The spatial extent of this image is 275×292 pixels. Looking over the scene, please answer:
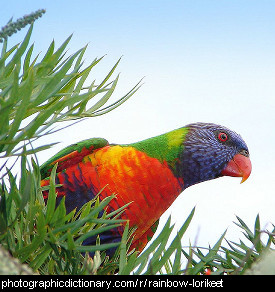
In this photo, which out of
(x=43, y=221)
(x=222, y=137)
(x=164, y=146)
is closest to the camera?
(x=43, y=221)

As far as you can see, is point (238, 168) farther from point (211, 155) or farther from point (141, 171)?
point (141, 171)

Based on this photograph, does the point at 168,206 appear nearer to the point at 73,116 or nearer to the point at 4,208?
the point at 73,116

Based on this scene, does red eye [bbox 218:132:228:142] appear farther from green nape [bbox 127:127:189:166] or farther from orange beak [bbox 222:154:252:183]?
green nape [bbox 127:127:189:166]

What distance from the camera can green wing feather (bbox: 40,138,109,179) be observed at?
73.4 inches

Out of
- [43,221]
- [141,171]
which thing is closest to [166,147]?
[141,171]

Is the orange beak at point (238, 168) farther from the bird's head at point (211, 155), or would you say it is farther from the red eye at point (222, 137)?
the red eye at point (222, 137)

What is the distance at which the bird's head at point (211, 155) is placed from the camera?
81.7 inches

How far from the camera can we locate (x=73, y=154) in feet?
6.08

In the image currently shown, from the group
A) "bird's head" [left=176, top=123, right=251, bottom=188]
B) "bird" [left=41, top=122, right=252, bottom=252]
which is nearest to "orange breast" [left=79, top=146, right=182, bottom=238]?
"bird" [left=41, top=122, right=252, bottom=252]

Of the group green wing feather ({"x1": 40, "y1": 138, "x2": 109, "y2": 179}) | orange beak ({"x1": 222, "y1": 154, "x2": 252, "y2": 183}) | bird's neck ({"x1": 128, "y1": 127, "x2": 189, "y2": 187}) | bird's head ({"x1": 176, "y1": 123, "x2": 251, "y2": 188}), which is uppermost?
green wing feather ({"x1": 40, "y1": 138, "x2": 109, "y2": 179})

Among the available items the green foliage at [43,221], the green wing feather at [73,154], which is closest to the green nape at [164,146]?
the green wing feather at [73,154]

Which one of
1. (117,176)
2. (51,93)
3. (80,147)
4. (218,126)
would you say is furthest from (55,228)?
(218,126)

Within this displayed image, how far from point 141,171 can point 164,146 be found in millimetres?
236
